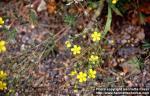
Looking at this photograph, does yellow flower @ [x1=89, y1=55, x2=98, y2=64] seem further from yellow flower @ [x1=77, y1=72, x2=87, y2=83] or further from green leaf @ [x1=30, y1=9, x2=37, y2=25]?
green leaf @ [x1=30, y1=9, x2=37, y2=25]

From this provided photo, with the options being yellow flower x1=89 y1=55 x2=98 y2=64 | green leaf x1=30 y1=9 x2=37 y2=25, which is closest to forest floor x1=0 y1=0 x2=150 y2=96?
green leaf x1=30 y1=9 x2=37 y2=25

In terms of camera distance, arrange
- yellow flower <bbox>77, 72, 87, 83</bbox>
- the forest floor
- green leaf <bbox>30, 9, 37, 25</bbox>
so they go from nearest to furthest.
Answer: yellow flower <bbox>77, 72, 87, 83</bbox>
the forest floor
green leaf <bbox>30, 9, 37, 25</bbox>

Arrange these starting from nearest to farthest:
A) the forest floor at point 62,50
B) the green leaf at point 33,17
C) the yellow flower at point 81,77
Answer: the yellow flower at point 81,77, the forest floor at point 62,50, the green leaf at point 33,17

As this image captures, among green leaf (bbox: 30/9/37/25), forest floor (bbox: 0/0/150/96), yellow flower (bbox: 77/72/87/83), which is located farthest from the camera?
green leaf (bbox: 30/9/37/25)

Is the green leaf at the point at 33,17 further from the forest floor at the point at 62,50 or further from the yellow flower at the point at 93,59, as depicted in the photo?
the yellow flower at the point at 93,59

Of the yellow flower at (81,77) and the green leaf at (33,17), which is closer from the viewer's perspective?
the yellow flower at (81,77)

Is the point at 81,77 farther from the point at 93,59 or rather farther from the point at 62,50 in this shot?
the point at 62,50

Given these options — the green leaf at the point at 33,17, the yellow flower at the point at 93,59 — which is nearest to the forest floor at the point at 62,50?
the green leaf at the point at 33,17

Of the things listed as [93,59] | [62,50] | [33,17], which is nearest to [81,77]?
[93,59]

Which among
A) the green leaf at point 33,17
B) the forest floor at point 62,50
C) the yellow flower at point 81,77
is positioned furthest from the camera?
the green leaf at point 33,17

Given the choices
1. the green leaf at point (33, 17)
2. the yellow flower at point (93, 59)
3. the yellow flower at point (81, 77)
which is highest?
the green leaf at point (33, 17)

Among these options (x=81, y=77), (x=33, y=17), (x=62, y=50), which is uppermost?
(x=33, y=17)

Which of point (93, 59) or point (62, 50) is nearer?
point (93, 59)
